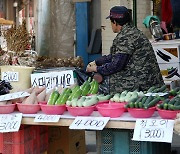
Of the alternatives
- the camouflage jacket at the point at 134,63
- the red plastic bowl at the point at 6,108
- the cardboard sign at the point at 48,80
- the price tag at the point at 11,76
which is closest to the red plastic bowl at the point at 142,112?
the red plastic bowl at the point at 6,108

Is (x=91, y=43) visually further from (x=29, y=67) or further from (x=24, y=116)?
(x=24, y=116)

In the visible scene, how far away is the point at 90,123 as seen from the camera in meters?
3.37

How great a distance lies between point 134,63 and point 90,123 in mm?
1331

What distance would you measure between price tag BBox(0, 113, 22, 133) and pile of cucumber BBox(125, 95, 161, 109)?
2.81 ft

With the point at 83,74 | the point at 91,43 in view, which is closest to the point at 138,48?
the point at 83,74

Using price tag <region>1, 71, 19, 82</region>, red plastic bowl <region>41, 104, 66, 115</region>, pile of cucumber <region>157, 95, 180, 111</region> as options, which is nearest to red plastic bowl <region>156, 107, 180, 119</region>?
pile of cucumber <region>157, 95, 180, 111</region>

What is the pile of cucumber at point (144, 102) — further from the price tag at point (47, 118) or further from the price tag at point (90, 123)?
the price tag at point (47, 118)

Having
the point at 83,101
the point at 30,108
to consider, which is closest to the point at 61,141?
the point at 30,108

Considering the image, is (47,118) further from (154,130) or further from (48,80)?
(48,80)

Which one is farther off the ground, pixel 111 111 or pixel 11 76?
pixel 11 76

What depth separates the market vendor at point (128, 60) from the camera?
4426 millimetres

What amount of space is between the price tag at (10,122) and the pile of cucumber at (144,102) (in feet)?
2.81

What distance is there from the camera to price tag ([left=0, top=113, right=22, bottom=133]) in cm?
353

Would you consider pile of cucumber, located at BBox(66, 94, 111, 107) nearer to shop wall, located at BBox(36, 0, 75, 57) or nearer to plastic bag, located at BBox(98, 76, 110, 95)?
plastic bag, located at BBox(98, 76, 110, 95)
